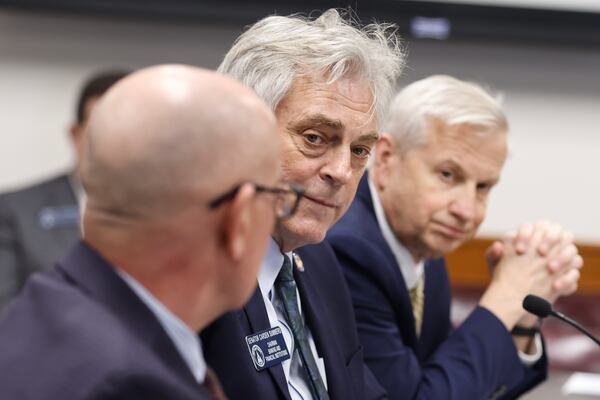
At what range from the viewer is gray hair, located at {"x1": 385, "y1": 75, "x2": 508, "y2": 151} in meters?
2.11

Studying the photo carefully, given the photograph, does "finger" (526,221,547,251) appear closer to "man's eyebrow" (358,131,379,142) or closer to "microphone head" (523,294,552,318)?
"microphone head" (523,294,552,318)

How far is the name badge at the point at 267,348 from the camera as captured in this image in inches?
58.1

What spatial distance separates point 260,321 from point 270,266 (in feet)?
0.42

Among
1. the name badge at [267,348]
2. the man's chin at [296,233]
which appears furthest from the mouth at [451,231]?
the name badge at [267,348]

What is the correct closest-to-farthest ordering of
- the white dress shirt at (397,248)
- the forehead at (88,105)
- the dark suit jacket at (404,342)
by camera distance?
the dark suit jacket at (404,342) → the white dress shirt at (397,248) → the forehead at (88,105)

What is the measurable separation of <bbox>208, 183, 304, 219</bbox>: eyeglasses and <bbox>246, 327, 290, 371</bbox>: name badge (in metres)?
0.31

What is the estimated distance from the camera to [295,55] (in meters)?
1.59

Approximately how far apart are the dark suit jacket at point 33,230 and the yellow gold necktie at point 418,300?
4.39ft

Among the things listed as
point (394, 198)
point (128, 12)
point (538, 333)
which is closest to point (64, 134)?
point (128, 12)

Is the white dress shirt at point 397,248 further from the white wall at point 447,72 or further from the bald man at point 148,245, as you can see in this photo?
the white wall at point 447,72

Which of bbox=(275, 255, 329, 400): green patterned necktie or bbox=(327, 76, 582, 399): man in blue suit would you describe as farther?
bbox=(327, 76, 582, 399): man in blue suit

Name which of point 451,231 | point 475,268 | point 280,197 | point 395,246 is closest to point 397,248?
point 395,246

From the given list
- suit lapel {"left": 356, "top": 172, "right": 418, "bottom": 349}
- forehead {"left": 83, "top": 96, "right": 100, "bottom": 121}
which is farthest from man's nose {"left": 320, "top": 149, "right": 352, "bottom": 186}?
forehead {"left": 83, "top": 96, "right": 100, "bottom": 121}

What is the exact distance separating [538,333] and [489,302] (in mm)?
167
